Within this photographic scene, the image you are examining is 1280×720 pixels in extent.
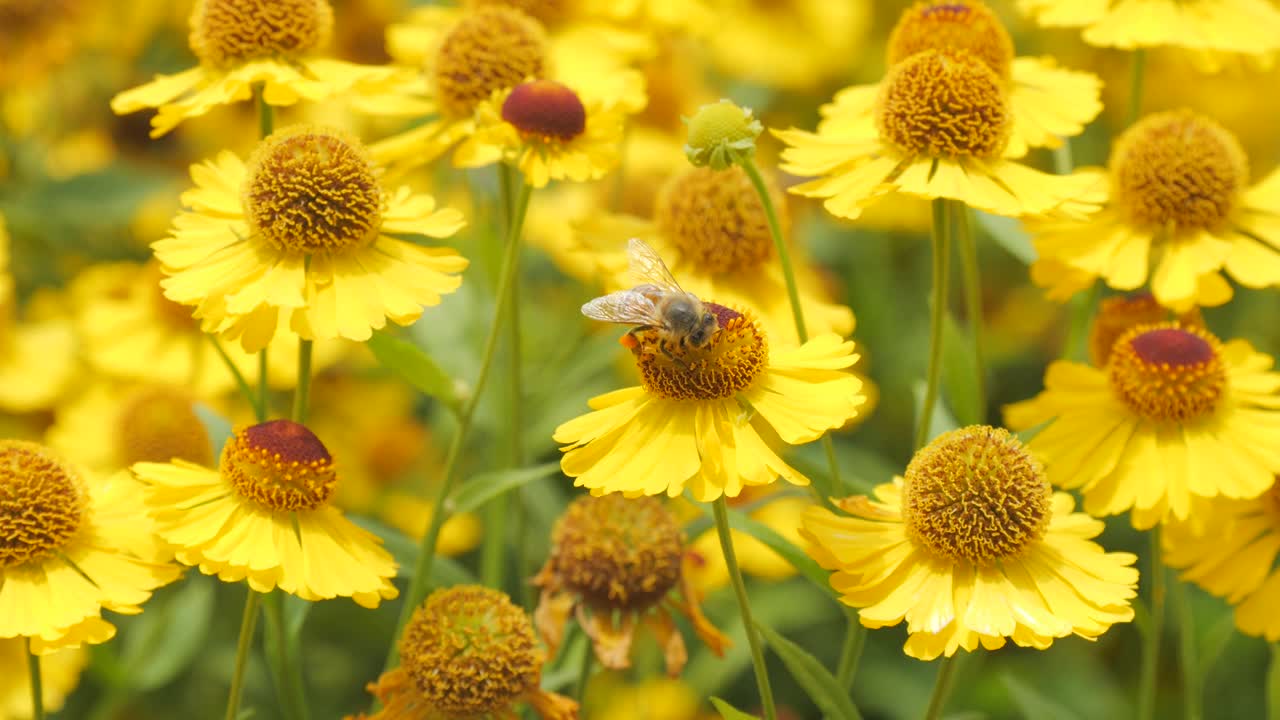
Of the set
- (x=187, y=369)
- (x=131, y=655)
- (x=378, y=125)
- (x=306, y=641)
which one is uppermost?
(x=378, y=125)

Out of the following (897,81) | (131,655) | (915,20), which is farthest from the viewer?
(131,655)

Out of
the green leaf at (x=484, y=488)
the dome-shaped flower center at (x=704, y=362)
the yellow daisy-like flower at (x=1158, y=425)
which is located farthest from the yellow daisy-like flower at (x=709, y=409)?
the yellow daisy-like flower at (x=1158, y=425)

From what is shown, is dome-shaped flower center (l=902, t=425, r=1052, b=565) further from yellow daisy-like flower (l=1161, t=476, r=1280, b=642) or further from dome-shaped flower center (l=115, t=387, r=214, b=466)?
dome-shaped flower center (l=115, t=387, r=214, b=466)

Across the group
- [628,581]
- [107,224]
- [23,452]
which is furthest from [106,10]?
[628,581]

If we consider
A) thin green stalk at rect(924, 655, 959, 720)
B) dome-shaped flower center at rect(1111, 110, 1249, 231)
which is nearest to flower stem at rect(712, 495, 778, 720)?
thin green stalk at rect(924, 655, 959, 720)

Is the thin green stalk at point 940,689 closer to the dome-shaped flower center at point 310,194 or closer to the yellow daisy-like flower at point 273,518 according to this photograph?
the yellow daisy-like flower at point 273,518

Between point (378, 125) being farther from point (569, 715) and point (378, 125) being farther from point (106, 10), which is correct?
point (569, 715)
